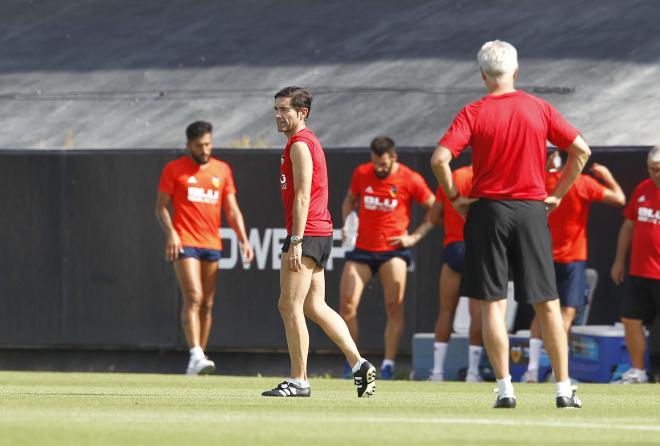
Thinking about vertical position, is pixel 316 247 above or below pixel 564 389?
above

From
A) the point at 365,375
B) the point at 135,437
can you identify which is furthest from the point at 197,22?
the point at 135,437

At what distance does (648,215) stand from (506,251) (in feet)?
21.0

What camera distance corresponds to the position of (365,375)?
1034 centimetres

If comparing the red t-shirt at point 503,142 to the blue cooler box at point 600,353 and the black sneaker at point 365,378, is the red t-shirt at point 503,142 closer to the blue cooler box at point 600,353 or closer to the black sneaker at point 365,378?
the black sneaker at point 365,378

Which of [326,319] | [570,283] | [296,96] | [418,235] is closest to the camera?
[296,96]

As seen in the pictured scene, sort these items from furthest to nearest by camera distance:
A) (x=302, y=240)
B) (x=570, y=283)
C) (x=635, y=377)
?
(x=570, y=283) < (x=635, y=377) < (x=302, y=240)

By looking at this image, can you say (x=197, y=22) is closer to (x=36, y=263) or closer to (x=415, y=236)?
(x=36, y=263)

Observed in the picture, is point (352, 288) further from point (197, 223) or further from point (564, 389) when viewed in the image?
point (564, 389)

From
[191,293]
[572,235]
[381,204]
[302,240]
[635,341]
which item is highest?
[381,204]

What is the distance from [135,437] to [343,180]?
10148mm

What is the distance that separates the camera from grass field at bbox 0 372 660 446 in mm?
7156

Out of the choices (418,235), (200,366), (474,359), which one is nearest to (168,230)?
(200,366)

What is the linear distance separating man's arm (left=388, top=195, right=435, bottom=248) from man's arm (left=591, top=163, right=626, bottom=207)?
5.26ft

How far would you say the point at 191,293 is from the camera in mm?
15312
